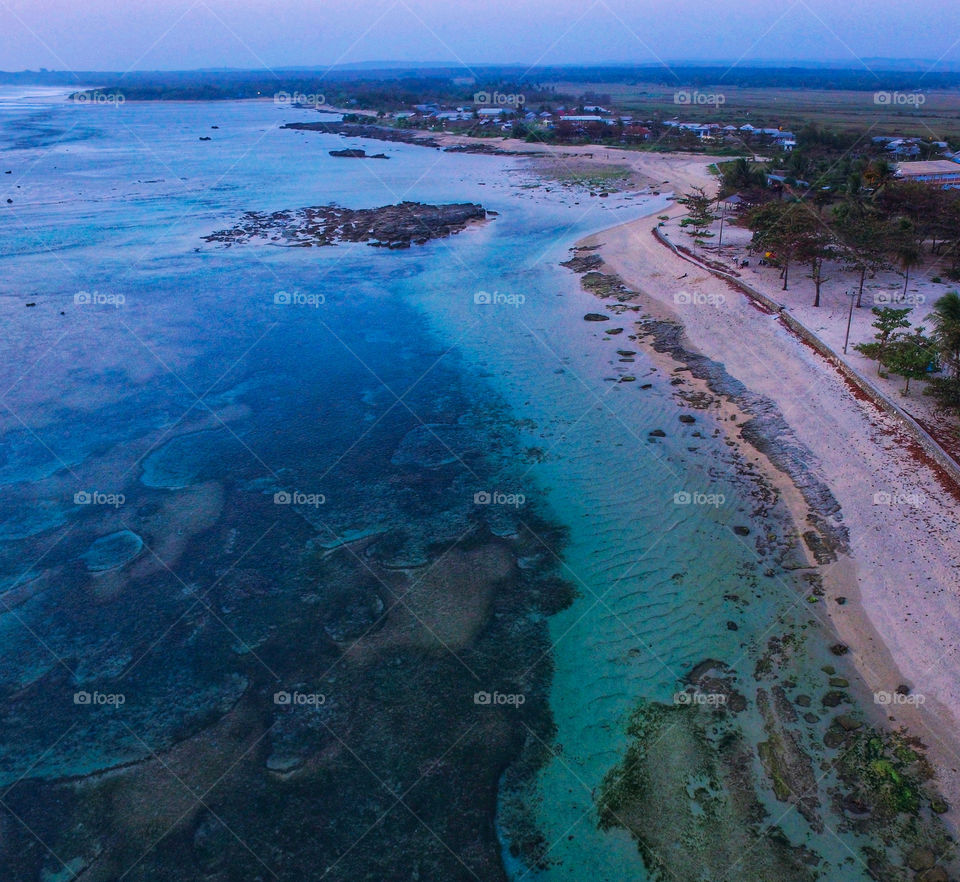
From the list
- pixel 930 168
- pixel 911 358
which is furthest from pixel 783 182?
pixel 911 358

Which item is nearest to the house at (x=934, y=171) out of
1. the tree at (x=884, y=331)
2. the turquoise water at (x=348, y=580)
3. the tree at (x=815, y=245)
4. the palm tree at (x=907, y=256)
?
the palm tree at (x=907, y=256)

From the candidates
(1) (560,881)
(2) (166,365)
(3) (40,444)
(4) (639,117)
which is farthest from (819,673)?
(4) (639,117)

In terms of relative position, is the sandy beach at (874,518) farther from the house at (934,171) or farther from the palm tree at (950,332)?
the house at (934,171)

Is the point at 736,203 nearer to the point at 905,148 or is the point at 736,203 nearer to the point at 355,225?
the point at 355,225

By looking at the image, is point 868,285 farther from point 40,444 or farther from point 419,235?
point 40,444

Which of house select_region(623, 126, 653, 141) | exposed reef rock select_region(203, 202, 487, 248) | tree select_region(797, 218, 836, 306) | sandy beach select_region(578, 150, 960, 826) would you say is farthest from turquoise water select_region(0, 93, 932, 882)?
house select_region(623, 126, 653, 141)

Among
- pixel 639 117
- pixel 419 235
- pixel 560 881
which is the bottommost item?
pixel 560 881
